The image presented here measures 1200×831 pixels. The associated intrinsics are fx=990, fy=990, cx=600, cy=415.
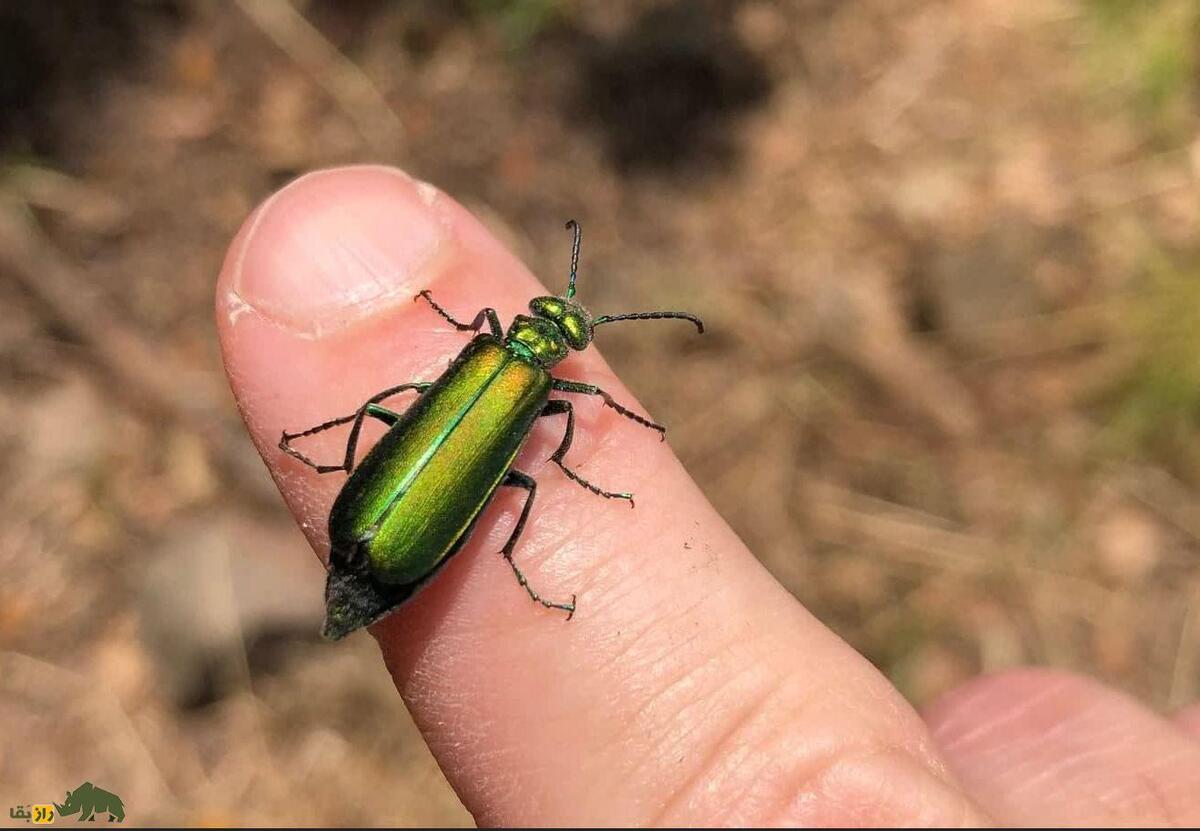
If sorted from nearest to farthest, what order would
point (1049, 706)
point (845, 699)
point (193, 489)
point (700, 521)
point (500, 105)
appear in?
point (845, 699) → point (700, 521) → point (1049, 706) → point (193, 489) → point (500, 105)

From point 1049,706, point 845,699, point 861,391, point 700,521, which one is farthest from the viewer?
point 861,391

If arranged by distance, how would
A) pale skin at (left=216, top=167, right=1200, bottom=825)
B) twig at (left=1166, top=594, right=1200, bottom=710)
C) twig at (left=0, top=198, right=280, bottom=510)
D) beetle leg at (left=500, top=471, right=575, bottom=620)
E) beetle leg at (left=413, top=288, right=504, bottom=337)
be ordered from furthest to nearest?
twig at (left=0, top=198, right=280, bottom=510) → twig at (left=1166, top=594, right=1200, bottom=710) → beetle leg at (left=413, top=288, right=504, bottom=337) → beetle leg at (left=500, top=471, right=575, bottom=620) → pale skin at (left=216, top=167, right=1200, bottom=825)

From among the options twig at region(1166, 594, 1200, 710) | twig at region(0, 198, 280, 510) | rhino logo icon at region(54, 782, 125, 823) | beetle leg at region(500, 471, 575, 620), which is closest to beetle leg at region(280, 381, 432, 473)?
beetle leg at region(500, 471, 575, 620)

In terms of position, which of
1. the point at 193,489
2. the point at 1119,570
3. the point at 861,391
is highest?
the point at 861,391

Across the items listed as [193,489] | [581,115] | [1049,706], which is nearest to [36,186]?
[193,489]

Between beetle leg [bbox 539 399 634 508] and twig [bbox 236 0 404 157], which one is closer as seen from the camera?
beetle leg [bbox 539 399 634 508]

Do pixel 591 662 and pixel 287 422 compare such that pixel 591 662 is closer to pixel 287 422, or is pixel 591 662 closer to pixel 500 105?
pixel 287 422

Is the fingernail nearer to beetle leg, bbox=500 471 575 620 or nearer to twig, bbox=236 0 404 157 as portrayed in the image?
beetle leg, bbox=500 471 575 620
